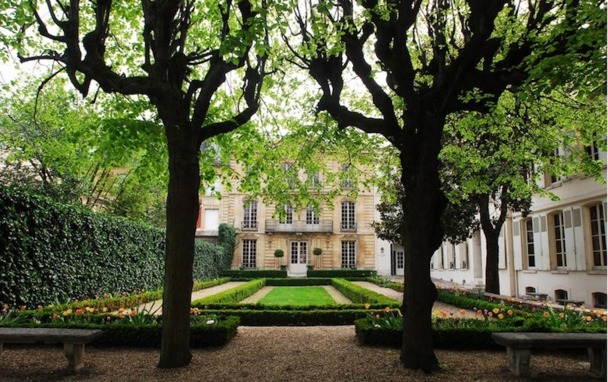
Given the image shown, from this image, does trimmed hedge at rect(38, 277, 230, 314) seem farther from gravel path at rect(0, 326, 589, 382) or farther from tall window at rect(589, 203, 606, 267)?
tall window at rect(589, 203, 606, 267)

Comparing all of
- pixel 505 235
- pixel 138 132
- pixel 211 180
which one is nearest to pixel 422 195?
pixel 211 180

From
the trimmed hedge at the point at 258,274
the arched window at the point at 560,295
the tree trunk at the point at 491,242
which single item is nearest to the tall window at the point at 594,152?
the tree trunk at the point at 491,242

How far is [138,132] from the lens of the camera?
681 cm

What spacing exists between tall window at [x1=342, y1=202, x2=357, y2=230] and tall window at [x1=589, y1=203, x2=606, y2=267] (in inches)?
988

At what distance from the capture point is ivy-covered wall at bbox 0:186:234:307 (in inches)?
340

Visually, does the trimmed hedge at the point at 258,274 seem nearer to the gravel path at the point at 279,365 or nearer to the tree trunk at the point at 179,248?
the gravel path at the point at 279,365

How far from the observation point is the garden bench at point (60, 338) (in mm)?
5367

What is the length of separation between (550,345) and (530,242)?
1381 centimetres

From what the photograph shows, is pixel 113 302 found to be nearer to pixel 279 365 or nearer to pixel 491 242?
pixel 279 365

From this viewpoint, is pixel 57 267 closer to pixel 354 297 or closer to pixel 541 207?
pixel 354 297

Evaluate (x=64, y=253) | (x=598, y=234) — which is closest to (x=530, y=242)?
(x=598, y=234)

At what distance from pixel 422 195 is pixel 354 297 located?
1041 centimetres

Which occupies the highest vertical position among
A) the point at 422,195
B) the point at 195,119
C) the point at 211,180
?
the point at 195,119

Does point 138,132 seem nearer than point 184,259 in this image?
No
